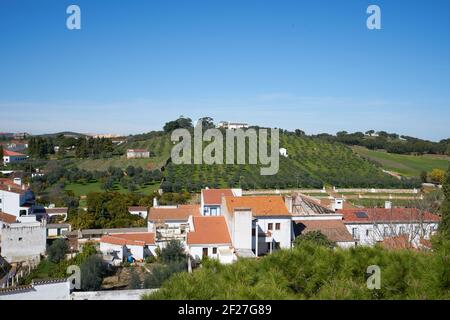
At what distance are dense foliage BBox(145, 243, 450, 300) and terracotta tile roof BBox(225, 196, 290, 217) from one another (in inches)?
564

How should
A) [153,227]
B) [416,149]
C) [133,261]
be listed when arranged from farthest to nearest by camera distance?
[416,149] → [153,227] → [133,261]

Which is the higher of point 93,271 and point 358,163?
point 358,163

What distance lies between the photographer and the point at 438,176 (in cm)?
5794

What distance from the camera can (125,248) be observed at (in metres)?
24.1

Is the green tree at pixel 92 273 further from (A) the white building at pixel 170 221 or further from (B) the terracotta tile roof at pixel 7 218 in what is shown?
(B) the terracotta tile roof at pixel 7 218

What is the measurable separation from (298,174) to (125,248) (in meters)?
33.2

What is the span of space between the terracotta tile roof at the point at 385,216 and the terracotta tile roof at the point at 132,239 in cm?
1158

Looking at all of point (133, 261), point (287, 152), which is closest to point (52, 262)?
point (133, 261)

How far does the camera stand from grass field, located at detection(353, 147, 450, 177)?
66.2m

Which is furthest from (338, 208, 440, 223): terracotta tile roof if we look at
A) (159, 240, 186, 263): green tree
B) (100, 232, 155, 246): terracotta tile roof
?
(100, 232, 155, 246): terracotta tile roof

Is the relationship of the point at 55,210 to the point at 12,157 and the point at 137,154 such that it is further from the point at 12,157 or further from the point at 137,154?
the point at 12,157

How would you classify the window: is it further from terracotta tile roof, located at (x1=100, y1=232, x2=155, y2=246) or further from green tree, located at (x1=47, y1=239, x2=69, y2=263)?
green tree, located at (x1=47, y1=239, x2=69, y2=263)
